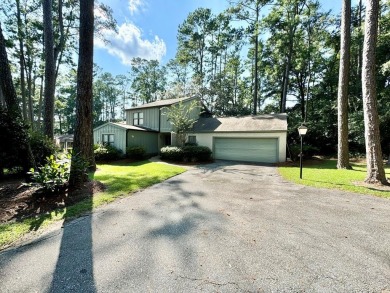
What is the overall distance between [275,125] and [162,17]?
11.5 metres

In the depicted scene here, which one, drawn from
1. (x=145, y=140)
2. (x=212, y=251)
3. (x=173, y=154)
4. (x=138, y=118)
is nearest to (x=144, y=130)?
(x=145, y=140)

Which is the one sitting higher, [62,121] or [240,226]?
[62,121]

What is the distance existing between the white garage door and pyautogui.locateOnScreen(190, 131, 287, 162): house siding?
0.86 feet

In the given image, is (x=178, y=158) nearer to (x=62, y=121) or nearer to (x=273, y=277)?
(x=273, y=277)

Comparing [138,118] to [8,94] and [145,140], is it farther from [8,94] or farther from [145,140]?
[8,94]

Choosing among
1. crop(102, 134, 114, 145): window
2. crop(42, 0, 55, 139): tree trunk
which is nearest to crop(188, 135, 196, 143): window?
crop(102, 134, 114, 145): window

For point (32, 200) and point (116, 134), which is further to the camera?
point (116, 134)

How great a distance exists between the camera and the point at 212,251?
2928 mm

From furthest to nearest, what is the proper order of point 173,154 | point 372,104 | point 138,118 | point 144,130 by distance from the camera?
point 138,118 < point 144,130 < point 173,154 < point 372,104

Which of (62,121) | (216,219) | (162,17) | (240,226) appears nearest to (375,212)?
(240,226)

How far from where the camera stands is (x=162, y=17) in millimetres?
14773

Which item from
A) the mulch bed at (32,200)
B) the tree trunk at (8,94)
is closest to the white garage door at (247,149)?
the mulch bed at (32,200)

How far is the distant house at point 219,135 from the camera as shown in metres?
14.0

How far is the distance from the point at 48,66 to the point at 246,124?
13.1 m
